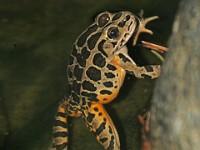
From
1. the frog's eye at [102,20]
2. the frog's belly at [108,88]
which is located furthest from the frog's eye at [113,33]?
the frog's belly at [108,88]

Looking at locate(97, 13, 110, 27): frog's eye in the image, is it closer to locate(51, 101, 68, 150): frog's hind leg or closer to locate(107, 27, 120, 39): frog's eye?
locate(107, 27, 120, 39): frog's eye

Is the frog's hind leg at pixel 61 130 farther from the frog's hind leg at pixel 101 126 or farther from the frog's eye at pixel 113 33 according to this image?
the frog's eye at pixel 113 33

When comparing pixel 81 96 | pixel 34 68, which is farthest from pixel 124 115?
pixel 34 68

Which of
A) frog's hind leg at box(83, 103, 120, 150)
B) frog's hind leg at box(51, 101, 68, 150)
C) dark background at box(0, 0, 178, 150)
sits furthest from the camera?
dark background at box(0, 0, 178, 150)

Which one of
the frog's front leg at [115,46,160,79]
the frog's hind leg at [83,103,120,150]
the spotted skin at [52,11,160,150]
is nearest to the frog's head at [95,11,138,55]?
the spotted skin at [52,11,160,150]

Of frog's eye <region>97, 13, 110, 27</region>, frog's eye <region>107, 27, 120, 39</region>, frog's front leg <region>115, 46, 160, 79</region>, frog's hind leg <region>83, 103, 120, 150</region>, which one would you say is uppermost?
frog's eye <region>97, 13, 110, 27</region>

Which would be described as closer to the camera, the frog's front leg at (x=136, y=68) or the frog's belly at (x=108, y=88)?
the frog's belly at (x=108, y=88)

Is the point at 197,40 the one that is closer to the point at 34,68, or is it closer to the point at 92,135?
the point at 92,135

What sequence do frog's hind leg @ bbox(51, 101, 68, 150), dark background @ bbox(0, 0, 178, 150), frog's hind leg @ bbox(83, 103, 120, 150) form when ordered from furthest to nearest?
dark background @ bbox(0, 0, 178, 150)
frog's hind leg @ bbox(51, 101, 68, 150)
frog's hind leg @ bbox(83, 103, 120, 150)

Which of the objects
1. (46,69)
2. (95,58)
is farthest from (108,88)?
(46,69)
